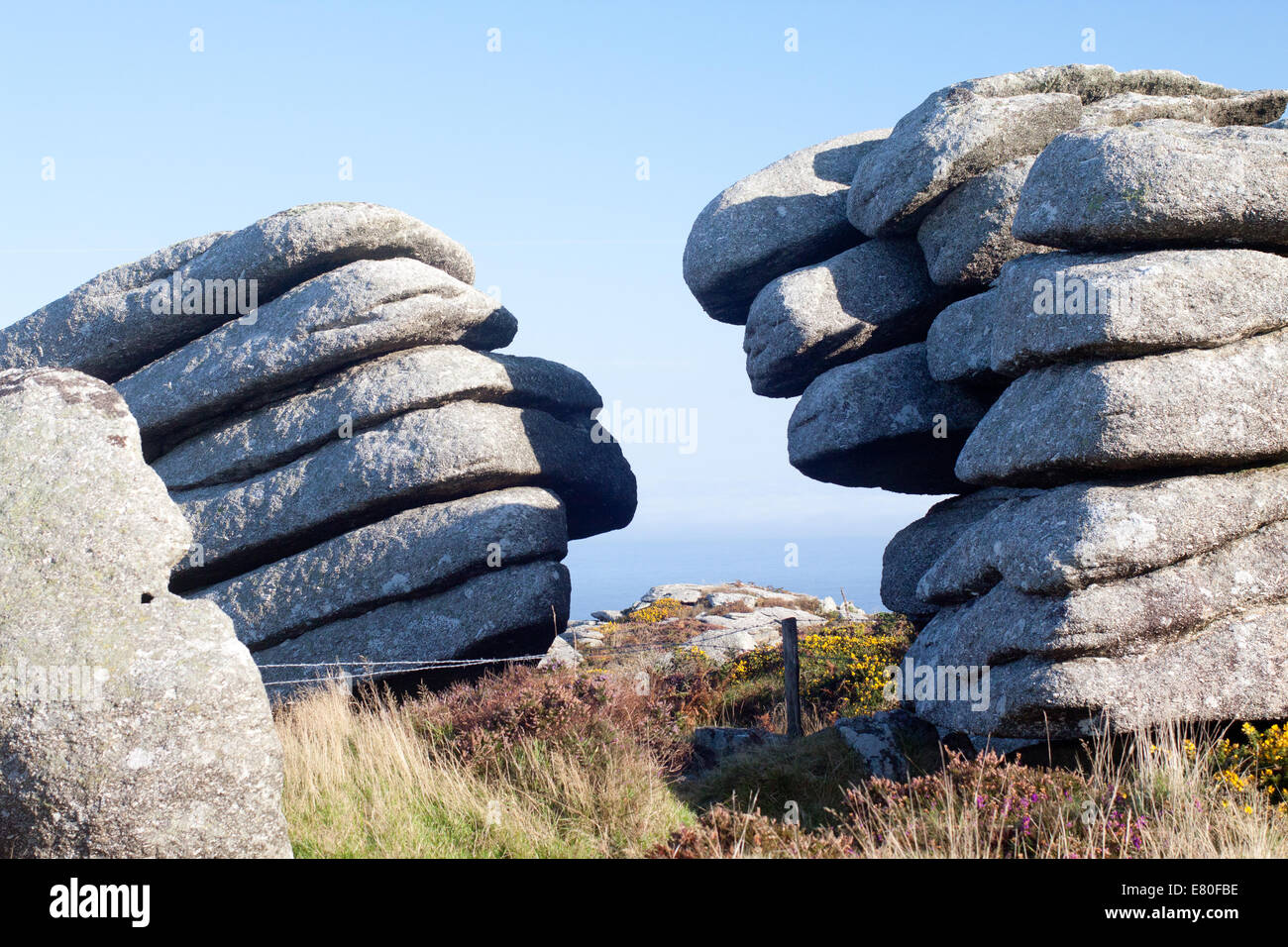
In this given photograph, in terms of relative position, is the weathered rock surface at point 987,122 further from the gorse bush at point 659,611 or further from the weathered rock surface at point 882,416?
the gorse bush at point 659,611

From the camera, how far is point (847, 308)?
19797mm

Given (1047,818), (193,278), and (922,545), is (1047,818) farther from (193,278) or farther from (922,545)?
(193,278)

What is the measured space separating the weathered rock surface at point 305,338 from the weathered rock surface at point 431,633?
17.1 feet

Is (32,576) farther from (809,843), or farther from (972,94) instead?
(972,94)

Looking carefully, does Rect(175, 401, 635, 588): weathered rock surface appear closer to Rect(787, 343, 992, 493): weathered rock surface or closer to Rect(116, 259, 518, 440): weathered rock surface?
Rect(116, 259, 518, 440): weathered rock surface

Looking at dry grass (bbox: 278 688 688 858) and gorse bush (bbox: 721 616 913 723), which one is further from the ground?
dry grass (bbox: 278 688 688 858)

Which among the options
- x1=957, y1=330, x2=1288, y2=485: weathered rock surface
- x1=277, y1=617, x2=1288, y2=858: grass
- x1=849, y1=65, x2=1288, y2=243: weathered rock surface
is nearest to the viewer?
x1=277, y1=617, x2=1288, y2=858: grass

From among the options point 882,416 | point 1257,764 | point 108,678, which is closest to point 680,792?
point 1257,764

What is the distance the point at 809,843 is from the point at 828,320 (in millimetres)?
12298

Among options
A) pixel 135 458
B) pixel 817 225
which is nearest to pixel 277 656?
pixel 135 458

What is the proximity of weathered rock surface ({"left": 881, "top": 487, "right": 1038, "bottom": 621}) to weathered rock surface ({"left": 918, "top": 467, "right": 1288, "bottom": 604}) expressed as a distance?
4.60 meters

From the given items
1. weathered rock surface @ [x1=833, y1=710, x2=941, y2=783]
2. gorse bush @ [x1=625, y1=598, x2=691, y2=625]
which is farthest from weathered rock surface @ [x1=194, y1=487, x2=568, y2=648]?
gorse bush @ [x1=625, y1=598, x2=691, y2=625]

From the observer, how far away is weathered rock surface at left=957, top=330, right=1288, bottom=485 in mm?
12789

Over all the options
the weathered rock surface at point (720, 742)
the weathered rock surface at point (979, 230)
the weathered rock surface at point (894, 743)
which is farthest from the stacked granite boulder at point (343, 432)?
the weathered rock surface at point (979, 230)
